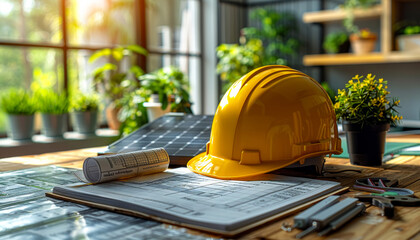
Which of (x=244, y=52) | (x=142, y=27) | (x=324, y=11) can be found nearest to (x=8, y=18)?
(x=142, y=27)

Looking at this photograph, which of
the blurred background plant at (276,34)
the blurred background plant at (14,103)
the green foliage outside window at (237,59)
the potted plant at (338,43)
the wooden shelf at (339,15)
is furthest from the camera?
the blurred background plant at (276,34)

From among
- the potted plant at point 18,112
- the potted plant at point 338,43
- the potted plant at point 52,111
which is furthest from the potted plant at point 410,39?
the potted plant at point 18,112

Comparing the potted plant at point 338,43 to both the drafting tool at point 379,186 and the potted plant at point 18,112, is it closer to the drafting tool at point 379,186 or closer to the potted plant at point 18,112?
the potted plant at point 18,112

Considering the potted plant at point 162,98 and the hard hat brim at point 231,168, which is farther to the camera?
the potted plant at point 162,98

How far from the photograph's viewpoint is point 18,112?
2770 millimetres

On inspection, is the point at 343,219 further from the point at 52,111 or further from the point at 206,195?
the point at 52,111

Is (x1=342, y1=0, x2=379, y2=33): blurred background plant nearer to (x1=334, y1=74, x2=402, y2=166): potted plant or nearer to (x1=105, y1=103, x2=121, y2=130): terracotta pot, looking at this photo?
(x1=105, y1=103, x2=121, y2=130): terracotta pot

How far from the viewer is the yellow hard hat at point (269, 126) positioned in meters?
0.85

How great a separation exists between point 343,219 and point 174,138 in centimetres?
63

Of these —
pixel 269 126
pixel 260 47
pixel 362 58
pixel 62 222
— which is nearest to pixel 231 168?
pixel 269 126

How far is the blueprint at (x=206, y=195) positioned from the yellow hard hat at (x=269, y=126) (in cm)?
4

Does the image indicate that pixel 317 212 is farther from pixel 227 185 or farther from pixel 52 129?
pixel 52 129

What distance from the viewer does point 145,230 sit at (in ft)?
1.84

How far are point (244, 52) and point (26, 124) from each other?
2321 mm
